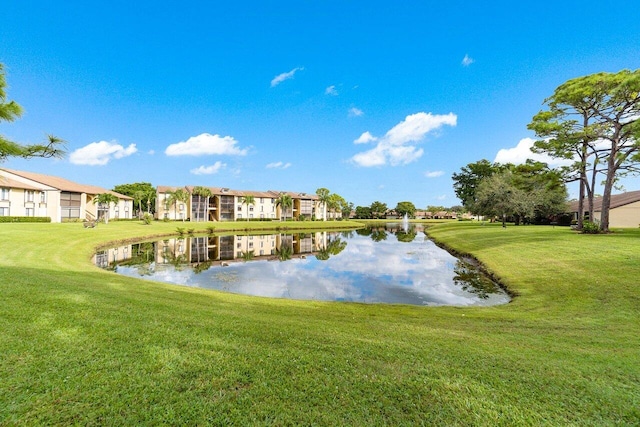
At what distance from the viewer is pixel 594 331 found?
22.9ft

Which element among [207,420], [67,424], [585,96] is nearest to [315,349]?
[207,420]

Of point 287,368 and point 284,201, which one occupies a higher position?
point 284,201

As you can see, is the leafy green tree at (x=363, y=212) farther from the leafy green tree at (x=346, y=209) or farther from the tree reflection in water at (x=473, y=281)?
the tree reflection in water at (x=473, y=281)

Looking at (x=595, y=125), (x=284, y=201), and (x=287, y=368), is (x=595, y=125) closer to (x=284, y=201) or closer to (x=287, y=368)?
(x=287, y=368)

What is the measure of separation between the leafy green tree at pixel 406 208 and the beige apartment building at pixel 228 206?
62837mm

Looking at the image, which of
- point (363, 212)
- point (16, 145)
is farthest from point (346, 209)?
point (16, 145)

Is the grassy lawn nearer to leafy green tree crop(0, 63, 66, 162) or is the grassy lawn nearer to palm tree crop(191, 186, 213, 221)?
leafy green tree crop(0, 63, 66, 162)

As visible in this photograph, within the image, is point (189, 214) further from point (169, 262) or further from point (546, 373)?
point (546, 373)

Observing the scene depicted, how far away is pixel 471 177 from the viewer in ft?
245

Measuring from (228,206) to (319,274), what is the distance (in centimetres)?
6512

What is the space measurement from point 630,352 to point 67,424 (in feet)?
27.8

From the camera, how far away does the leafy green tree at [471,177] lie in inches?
2810

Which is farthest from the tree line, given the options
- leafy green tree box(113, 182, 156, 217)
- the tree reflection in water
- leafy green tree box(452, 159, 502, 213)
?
leafy green tree box(113, 182, 156, 217)

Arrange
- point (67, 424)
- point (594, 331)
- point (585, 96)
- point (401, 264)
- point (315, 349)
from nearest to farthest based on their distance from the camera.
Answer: point (67, 424) < point (315, 349) < point (594, 331) < point (401, 264) < point (585, 96)
